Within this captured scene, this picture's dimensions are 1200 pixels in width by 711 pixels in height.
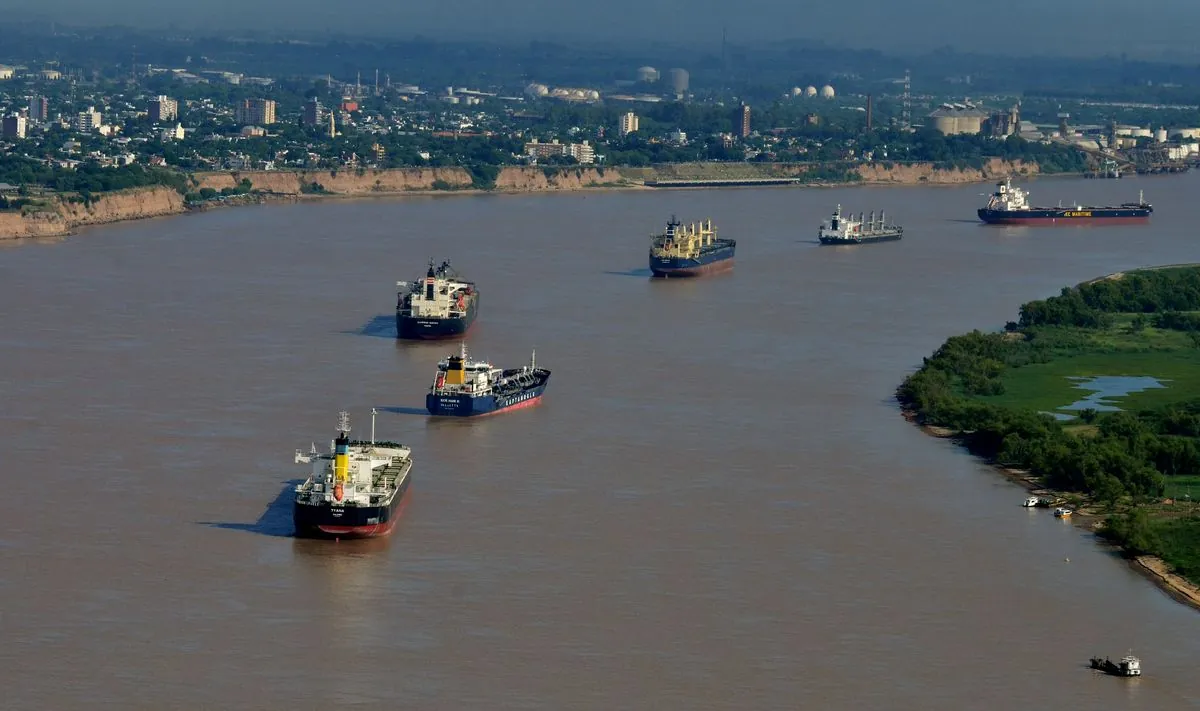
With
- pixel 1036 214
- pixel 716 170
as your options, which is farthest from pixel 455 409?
pixel 716 170

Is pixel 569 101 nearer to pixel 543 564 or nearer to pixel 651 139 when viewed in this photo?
pixel 651 139

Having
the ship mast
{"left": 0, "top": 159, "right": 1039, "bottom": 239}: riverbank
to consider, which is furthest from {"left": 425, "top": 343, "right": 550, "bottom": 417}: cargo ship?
{"left": 0, "top": 159, "right": 1039, "bottom": 239}: riverbank

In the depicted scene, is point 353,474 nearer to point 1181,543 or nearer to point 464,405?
point 464,405

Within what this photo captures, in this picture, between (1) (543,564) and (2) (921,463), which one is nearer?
(1) (543,564)

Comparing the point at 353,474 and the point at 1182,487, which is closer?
the point at 353,474

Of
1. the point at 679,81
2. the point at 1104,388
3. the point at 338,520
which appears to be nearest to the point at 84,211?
the point at 1104,388
